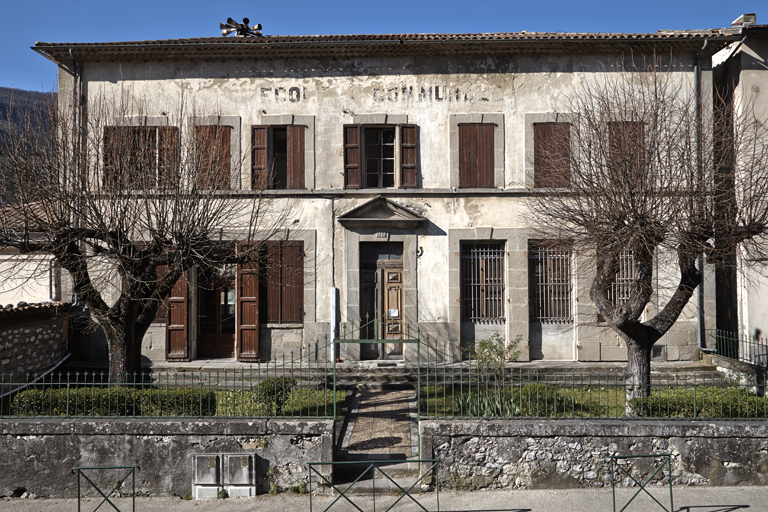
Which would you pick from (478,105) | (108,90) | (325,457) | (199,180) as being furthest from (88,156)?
(478,105)

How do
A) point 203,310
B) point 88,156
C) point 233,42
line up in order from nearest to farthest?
point 88,156, point 233,42, point 203,310

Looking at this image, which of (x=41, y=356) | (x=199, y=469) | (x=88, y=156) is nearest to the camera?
(x=199, y=469)

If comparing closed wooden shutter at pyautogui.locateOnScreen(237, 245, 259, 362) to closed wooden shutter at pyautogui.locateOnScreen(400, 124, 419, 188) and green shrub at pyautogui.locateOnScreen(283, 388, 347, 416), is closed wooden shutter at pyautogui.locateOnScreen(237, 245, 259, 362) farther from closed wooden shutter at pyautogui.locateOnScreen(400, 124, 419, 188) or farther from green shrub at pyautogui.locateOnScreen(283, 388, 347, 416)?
closed wooden shutter at pyautogui.locateOnScreen(400, 124, 419, 188)

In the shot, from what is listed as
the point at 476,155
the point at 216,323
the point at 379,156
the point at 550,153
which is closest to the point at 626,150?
the point at 550,153

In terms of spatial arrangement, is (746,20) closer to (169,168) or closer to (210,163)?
(210,163)

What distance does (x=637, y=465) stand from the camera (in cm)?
622

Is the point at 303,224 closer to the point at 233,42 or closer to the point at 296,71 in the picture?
the point at 296,71

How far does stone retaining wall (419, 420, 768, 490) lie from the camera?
A: 6.20 m

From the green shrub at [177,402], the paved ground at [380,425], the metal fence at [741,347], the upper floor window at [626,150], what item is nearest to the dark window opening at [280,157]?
the paved ground at [380,425]

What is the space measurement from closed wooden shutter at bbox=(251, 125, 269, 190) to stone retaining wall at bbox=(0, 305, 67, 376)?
4.66m

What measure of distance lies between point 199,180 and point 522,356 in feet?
24.1

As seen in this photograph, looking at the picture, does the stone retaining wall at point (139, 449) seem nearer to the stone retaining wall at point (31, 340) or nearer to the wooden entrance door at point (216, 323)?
the stone retaining wall at point (31, 340)

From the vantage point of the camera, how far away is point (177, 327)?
1130 centimetres

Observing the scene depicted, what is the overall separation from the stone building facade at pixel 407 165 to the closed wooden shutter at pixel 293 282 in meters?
0.04
